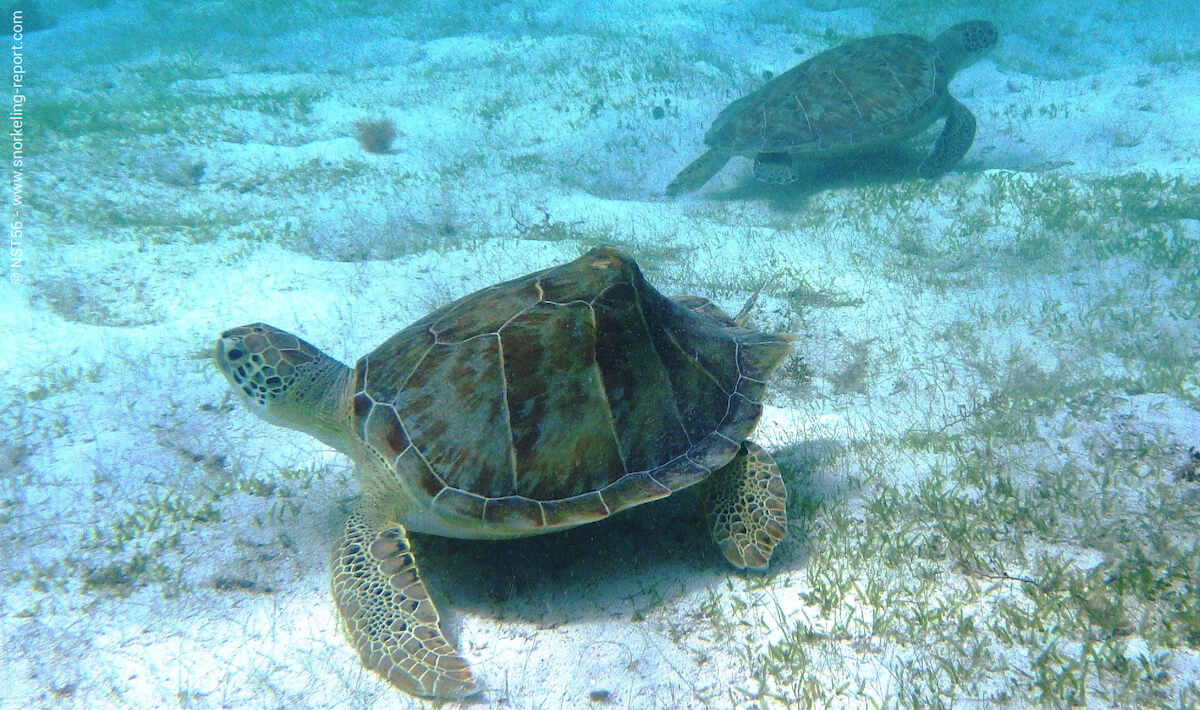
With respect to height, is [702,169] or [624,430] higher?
[624,430]

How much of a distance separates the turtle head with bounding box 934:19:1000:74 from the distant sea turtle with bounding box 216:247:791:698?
970 centimetres

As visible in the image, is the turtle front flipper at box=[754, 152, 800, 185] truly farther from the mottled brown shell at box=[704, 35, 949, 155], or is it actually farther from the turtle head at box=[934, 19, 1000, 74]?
the turtle head at box=[934, 19, 1000, 74]

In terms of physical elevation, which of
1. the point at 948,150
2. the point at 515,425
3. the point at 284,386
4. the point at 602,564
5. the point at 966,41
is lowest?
the point at 602,564

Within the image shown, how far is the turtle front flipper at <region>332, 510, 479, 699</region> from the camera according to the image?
262 centimetres

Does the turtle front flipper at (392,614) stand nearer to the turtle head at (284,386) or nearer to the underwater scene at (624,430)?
the underwater scene at (624,430)

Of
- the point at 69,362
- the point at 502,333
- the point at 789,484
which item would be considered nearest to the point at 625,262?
the point at 502,333

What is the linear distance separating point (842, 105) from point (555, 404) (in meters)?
7.44

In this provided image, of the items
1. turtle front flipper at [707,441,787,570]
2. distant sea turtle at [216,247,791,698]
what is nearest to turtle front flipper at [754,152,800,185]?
distant sea turtle at [216,247,791,698]

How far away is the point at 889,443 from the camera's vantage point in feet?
12.8

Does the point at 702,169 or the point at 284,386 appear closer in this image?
the point at 284,386

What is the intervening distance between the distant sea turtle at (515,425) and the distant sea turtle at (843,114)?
5795mm

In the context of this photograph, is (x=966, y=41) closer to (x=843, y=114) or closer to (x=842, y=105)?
(x=842, y=105)

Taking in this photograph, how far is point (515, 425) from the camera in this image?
119 inches

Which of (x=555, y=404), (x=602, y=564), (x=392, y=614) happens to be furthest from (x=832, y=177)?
(x=392, y=614)
